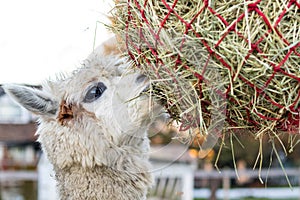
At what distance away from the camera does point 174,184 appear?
6.55 metres

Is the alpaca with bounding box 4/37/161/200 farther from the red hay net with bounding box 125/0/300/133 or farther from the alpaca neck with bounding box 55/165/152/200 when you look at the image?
the red hay net with bounding box 125/0/300/133

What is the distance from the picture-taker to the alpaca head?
88.0 inches

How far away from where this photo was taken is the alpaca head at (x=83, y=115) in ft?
7.34

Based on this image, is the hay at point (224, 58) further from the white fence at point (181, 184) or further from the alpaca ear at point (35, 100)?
the white fence at point (181, 184)

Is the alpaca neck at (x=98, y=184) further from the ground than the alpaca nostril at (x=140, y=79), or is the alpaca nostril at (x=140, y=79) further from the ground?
the alpaca nostril at (x=140, y=79)

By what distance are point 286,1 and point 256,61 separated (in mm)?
152

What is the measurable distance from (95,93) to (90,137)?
0.63 feet

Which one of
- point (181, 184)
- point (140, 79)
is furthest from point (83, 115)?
point (181, 184)

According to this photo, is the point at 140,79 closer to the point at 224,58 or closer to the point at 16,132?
the point at 224,58

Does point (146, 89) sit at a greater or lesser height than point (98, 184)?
greater

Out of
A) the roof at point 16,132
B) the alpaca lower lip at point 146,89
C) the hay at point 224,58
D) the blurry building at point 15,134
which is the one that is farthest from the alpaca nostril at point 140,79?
the roof at point 16,132

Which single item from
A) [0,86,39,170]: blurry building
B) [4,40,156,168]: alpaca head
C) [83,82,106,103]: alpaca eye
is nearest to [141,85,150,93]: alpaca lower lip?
[4,40,156,168]: alpaca head

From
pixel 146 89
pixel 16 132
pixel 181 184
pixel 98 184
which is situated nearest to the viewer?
pixel 146 89

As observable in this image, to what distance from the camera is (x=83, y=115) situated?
2.28 m
